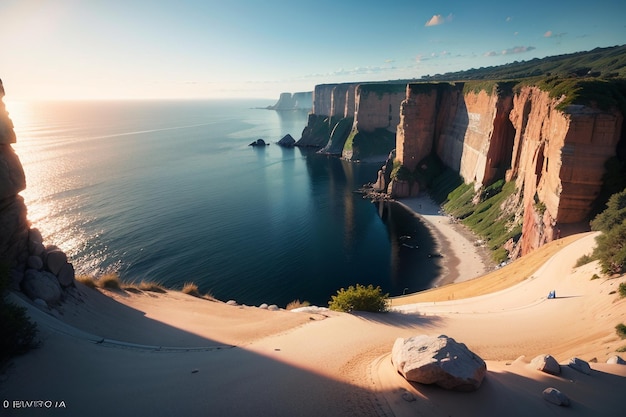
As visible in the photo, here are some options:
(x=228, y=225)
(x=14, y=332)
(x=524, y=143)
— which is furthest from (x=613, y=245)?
(x=228, y=225)

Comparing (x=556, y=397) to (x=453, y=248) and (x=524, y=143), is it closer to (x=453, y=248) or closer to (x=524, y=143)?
(x=453, y=248)

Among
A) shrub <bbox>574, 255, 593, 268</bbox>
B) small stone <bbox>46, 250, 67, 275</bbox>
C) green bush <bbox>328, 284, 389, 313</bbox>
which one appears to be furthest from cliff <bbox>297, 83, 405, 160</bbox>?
small stone <bbox>46, 250, 67, 275</bbox>

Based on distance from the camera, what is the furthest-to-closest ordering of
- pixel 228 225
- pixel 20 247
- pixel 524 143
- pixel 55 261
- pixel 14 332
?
pixel 228 225 → pixel 524 143 → pixel 55 261 → pixel 20 247 → pixel 14 332

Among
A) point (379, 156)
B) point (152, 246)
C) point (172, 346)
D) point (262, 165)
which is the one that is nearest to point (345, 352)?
point (172, 346)

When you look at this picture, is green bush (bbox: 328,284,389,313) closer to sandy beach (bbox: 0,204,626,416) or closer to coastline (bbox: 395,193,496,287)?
sandy beach (bbox: 0,204,626,416)

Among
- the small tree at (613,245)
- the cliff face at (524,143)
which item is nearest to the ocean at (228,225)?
the cliff face at (524,143)

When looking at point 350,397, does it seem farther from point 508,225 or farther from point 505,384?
point 508,225

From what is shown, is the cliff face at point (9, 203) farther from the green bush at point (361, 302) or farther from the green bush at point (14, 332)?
the green bush at point (361, 302)
